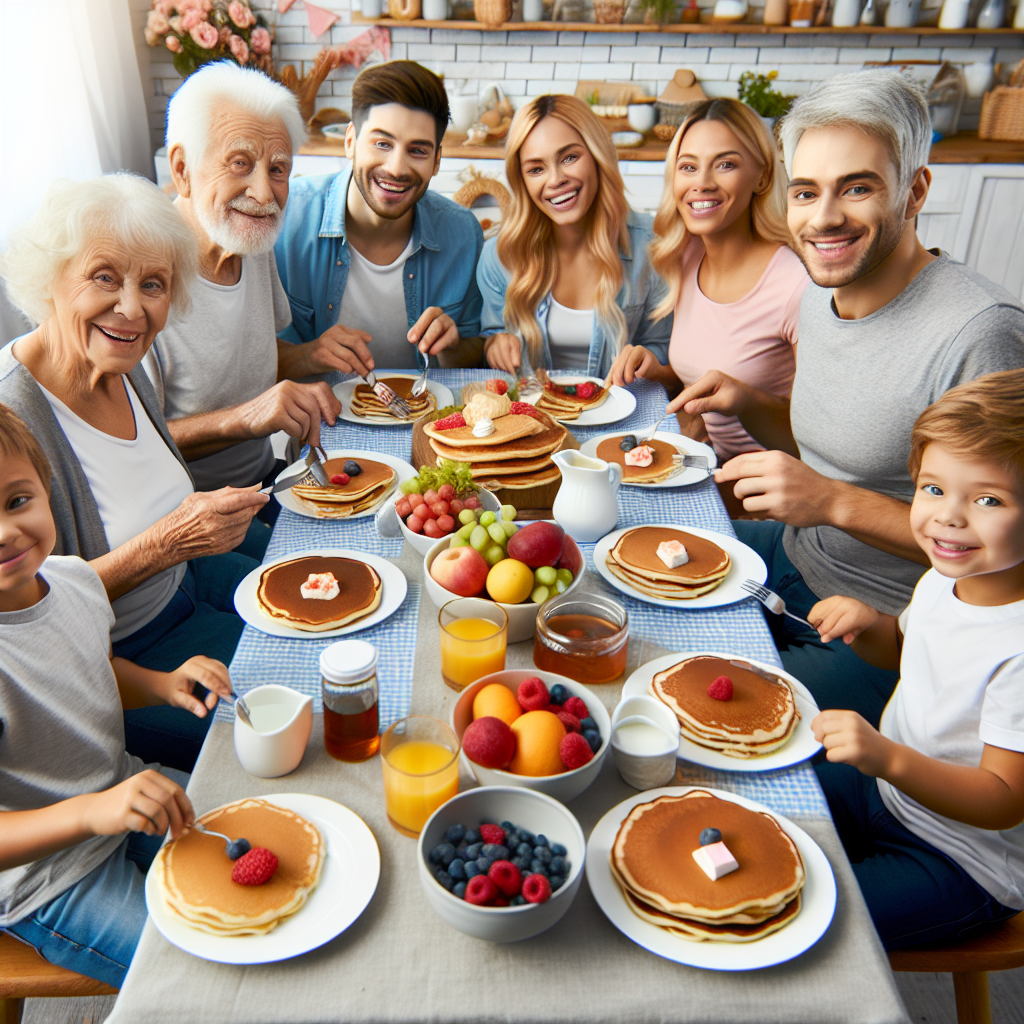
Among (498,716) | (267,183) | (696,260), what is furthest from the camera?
(696,260)

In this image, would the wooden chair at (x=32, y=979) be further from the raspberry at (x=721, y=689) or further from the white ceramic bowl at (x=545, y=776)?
the raspberry at (x=721, y=689)

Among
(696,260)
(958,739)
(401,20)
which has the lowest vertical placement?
(958,739)

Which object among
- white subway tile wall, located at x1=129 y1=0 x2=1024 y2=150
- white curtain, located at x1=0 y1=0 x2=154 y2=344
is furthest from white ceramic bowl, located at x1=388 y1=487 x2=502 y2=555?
white subway tile wall, located at x1=129 y1=0 x2=1024 y2=150

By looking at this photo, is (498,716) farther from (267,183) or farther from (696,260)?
(696,260)

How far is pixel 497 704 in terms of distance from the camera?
1159 millimetres

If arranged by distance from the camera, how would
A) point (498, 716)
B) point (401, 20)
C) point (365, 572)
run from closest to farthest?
point (498, 716), point (365, 572), point (401, 20)

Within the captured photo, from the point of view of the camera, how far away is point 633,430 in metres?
2.32

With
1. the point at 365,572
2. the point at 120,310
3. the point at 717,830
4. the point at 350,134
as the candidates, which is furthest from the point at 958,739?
the point at 350,134

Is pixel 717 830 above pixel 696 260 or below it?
below

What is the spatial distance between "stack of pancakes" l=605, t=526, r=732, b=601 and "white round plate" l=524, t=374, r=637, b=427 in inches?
25.4

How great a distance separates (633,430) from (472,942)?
158 cm

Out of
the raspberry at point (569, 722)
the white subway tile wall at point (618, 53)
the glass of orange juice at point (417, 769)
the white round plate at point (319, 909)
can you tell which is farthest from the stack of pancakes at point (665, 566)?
the white subway tile wall at point (618, 53)

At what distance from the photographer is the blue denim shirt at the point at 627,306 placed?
2.84 metres

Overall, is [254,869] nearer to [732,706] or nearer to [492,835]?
[492,835]
